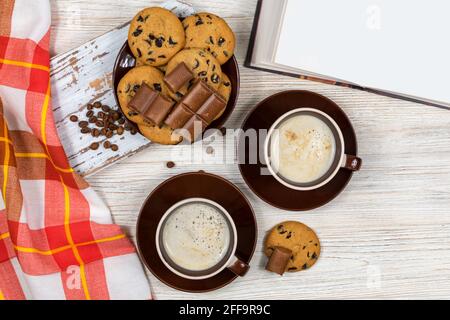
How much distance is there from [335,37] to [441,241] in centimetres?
61

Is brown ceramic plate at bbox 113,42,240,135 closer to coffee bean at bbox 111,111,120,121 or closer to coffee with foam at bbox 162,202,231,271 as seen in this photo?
coffee bean at bbox 111,111,120,121

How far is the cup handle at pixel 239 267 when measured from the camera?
1027 mm

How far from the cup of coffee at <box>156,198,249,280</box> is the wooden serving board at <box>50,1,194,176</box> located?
196mm

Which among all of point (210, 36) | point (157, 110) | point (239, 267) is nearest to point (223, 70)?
point (210, 36)

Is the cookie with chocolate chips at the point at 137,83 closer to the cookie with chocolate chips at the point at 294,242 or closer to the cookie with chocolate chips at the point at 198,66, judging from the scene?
the cookie with chocolate chips at the point at 198,66

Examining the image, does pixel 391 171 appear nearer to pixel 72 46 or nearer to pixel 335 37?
pixel 335 37

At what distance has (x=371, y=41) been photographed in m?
1.00

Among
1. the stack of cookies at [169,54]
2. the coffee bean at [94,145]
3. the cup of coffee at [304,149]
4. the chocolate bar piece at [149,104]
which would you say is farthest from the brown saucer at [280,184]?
the coffee bean at [94,145]

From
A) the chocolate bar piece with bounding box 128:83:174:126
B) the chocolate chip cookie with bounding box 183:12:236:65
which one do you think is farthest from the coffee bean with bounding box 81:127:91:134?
the chocolate chip cookie with bounding box 183:12:236:65

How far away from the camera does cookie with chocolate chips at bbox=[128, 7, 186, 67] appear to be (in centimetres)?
93

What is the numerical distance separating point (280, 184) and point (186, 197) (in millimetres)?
221

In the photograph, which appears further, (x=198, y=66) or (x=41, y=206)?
(x=41, y=206)

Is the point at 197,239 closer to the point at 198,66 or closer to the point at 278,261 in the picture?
the point at 278,261
